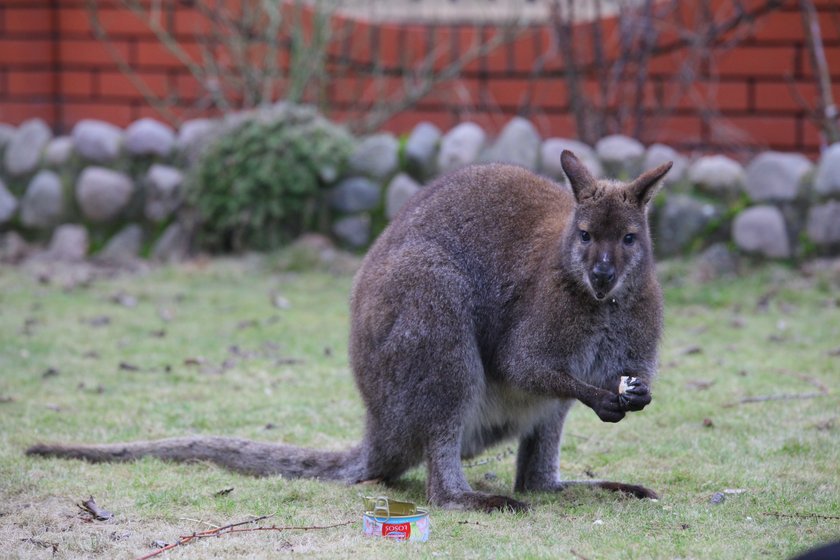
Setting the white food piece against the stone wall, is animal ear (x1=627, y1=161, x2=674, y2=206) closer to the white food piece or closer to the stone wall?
the white food piece

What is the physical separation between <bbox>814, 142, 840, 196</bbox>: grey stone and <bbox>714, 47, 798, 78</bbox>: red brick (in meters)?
1.83

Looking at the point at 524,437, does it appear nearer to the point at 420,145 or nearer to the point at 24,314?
the point at 24,314

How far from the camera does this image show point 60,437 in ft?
17.8

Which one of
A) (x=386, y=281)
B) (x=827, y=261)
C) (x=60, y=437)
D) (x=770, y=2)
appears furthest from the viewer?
(x=770, y=2)

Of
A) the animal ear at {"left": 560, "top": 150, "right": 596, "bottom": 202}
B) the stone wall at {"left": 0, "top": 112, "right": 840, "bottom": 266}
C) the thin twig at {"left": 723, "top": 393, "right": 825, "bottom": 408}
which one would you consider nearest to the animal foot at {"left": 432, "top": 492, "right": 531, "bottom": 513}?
the animal ear at {"left": 560, "top": 150, "right": 596, "bottom": 202}

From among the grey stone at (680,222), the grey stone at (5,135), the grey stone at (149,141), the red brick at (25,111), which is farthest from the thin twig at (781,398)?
the red brick at (25,111)

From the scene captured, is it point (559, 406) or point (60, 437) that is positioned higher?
point (559, 406)

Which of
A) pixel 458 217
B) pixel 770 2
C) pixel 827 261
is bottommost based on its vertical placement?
pixel 827 261

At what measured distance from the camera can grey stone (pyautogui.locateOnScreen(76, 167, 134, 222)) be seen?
10352 millimetres

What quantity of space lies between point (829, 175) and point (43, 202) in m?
7.01

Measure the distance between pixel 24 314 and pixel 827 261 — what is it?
20.4 feet

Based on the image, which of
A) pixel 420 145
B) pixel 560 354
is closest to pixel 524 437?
pixel 560 354

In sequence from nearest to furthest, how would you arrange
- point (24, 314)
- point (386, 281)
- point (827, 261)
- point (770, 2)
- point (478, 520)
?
point (478, 520)
point (386, 281)
point (24, 314)
point (827, 261)
point (770, 2)

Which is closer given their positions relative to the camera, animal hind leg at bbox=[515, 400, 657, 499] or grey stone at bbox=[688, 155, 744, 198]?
animal hind leg at bbox=[515, 400, 657, 499]
